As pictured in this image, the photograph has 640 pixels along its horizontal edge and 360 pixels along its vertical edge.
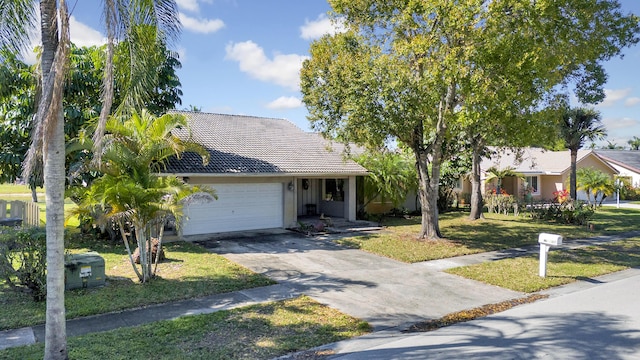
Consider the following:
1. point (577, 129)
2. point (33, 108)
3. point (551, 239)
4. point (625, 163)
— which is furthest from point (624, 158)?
point (33, 108)

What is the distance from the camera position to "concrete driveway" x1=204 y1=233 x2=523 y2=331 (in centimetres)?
845

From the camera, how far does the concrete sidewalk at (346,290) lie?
24.8 ft

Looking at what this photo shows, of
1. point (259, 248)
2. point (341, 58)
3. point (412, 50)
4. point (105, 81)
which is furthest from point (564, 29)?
point (105, 81)

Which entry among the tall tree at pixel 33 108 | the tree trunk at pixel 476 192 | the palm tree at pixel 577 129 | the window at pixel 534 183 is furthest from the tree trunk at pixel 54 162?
the window at pixel 534 183

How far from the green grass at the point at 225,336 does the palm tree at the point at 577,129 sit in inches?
995

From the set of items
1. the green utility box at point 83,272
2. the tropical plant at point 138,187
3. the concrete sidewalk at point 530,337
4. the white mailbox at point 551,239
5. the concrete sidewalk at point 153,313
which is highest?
the tropical plant at point 138,187

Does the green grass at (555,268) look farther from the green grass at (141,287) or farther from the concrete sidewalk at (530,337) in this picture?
the green grass at (141,287)

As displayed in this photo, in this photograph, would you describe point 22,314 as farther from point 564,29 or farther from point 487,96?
point 564,29

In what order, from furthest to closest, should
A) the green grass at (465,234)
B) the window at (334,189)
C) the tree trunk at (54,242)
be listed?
1. the window at (334,189)
2. the green grass at (465,234)
3. the tree trunk at (54,242)

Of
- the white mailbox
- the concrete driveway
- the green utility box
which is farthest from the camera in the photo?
the white mailbox

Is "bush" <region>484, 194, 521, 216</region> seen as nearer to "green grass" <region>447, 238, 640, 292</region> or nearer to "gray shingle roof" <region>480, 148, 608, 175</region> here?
"gray shingle roof" <region>480, 148, 608, 175</region>

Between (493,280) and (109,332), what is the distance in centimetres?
895

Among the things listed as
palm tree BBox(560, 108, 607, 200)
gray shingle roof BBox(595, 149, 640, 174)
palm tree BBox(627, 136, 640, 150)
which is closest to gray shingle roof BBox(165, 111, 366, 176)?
palm tree BBox(560, 108, 607, 200)

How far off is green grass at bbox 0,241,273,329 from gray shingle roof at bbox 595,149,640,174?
44865mm
